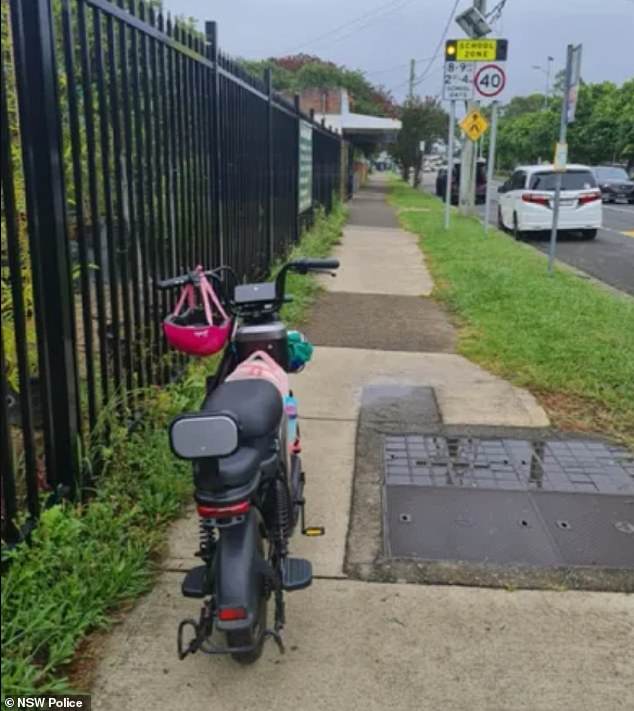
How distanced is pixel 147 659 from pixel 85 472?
39.3 inches

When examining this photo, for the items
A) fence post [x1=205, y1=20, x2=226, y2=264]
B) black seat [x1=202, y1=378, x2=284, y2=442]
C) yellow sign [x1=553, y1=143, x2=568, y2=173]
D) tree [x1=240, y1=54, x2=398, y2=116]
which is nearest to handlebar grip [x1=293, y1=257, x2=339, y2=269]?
black seat [x1=202, y1=378, x2=284, y2=442]

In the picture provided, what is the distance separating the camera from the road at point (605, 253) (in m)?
12.1

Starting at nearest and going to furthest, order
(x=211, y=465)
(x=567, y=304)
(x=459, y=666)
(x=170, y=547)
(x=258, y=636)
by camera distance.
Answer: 1. (x=211, y=465)
2. (x=258, y=636)
3. (x=459, y=666)
4. (x=170, y=547)
5. (x=567, y=304)

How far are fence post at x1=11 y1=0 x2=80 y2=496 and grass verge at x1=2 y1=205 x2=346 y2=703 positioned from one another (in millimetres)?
257

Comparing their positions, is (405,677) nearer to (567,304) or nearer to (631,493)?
(631,493)

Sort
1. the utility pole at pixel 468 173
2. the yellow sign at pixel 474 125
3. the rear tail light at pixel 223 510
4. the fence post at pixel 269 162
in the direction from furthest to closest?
the utility pole at pixel 468 173, the yellow sign at pixel 474 125, the fence post at pixel 269 162, the rear tail light at pixel 223 510

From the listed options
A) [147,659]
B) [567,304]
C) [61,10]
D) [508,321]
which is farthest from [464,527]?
[567,304]

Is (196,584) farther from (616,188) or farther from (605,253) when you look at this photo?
(616,188)

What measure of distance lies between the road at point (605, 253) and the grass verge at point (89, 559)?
28.5ft

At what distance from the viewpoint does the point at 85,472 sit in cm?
333

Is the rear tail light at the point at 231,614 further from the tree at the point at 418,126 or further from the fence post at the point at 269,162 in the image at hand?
the tree at the point at 418,126

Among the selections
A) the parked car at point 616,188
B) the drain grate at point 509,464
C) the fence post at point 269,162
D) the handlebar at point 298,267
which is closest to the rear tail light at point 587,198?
the fence post at point 269,162

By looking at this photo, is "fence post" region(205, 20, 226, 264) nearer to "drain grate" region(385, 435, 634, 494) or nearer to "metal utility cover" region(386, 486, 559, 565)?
"drain grate" region(385, 435, 634, 494)

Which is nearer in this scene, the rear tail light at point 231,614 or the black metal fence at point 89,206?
the rear tail light at point 231,614
